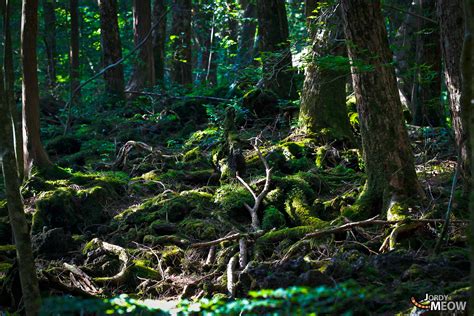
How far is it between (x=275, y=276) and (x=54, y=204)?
5.15 metres

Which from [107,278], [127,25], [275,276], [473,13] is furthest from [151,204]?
[127,25]

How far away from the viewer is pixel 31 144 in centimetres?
1151

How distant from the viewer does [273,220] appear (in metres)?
9.30

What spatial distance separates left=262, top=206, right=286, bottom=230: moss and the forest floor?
0.02 m

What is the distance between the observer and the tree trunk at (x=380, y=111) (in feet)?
26.4

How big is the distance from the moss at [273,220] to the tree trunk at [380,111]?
153 cm

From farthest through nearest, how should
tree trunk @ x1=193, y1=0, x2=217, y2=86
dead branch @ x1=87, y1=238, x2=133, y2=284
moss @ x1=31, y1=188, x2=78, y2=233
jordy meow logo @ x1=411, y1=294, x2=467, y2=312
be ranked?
1. tree trunk @ x1=193, y1=0, x2=217, y2=86
2. moss @ x1=31, y1=188, x2=78, y2=233
3. dead branch @ x1=87, y1=238, x2=133, y2=284
4. jordy meow logo @ x1=411, y1=294, x2=467, y2=312

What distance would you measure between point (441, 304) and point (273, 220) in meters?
4.51

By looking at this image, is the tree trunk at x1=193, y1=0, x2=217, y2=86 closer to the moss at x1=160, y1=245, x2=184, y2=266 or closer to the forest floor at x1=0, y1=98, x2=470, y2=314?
the forest floor at x1=0, y1=98, x2=470, y2=314

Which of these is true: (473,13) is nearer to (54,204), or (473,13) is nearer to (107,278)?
(107,278)

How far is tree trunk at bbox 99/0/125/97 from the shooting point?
62.8 feet

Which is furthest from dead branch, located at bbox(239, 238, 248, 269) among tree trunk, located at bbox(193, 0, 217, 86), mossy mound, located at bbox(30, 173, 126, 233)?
tree trunk, located at bbox(193, 0, 217, 86)

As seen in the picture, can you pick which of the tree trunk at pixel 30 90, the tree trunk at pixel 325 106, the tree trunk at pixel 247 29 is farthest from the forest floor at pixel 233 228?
Answer: the tree trunk at pixel 247 29

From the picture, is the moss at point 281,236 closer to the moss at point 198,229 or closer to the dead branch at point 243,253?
the dead branch at point 243,253
